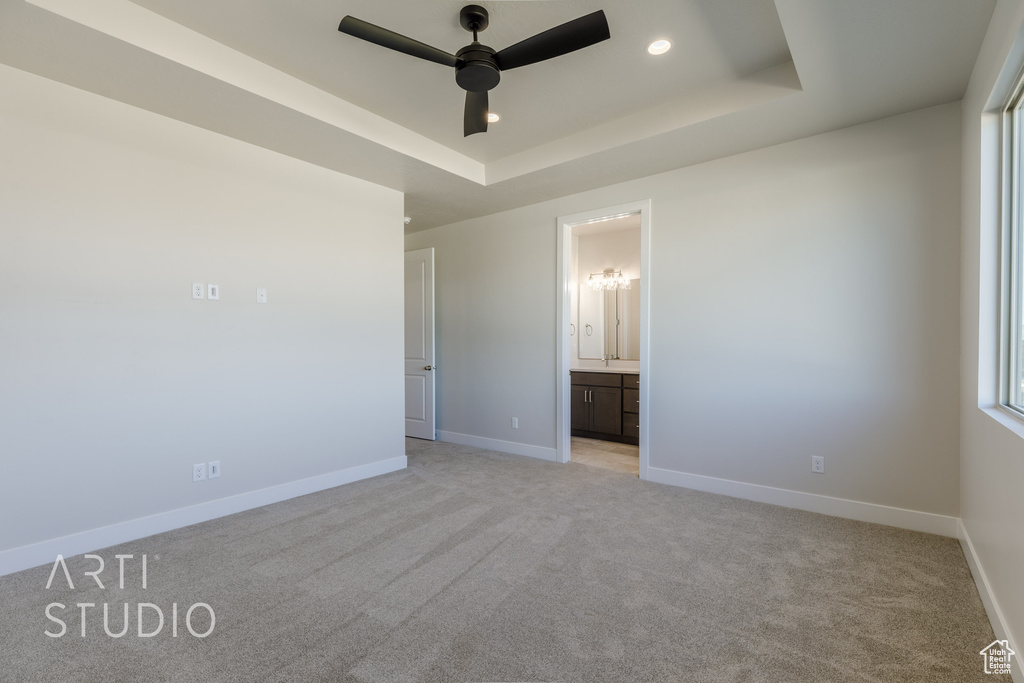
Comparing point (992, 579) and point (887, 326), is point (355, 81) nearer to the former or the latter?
point (887, 326)

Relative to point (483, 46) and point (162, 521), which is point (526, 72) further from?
point (162, 521)

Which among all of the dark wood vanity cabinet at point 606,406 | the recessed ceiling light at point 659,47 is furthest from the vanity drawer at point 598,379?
the recessed ceiling light at point 659,47

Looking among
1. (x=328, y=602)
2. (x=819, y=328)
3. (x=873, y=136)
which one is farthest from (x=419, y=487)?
(x=873, y=136)

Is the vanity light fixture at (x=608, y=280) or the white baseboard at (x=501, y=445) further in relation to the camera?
the vanity light fixture at (x=608, y=280)

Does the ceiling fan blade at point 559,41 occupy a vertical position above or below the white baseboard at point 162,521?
above

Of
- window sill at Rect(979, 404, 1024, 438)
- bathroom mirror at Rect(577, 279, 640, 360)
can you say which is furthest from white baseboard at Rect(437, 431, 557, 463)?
window sill at Rect(979, 404, 1024, 438)

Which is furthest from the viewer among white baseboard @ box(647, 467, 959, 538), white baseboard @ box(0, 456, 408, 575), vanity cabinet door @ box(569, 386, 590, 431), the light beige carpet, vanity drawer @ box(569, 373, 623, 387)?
vanity cabinet door @ box(569, 386, 590, 431)

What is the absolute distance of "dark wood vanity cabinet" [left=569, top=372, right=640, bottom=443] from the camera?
5.15 meters

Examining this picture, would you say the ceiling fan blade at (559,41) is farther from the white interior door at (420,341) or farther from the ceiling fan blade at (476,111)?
the white interior door at (420,341)

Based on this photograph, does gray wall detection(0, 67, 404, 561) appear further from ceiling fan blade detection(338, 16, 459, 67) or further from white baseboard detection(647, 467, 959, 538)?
white baseboard detection(647, 467, 959, 538)

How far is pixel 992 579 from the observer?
1894 mm

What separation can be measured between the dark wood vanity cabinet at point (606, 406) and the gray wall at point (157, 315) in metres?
2.65

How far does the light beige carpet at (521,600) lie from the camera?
1616 mm

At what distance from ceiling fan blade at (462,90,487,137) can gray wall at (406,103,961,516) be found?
182 cm
